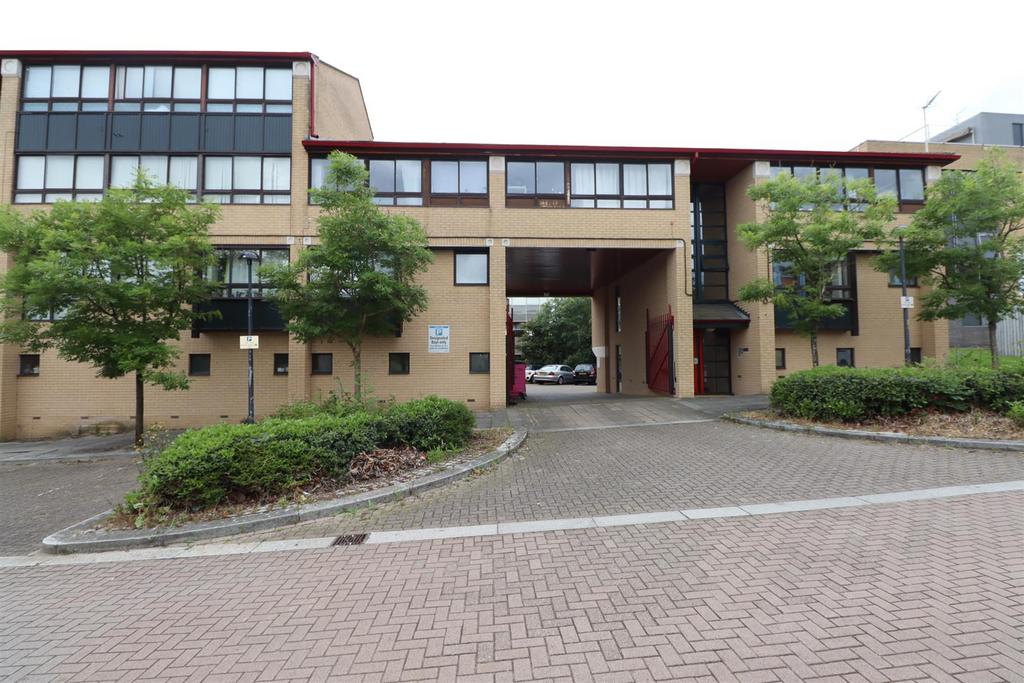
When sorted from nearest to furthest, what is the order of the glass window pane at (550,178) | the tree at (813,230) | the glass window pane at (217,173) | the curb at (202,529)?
the curb at (202,529), the tree at (813,230), the glass window pane at (217,173), the glass window pane at (550,178)

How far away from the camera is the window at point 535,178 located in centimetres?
1634

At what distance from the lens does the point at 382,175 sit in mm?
15992

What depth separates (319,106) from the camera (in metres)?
16.8

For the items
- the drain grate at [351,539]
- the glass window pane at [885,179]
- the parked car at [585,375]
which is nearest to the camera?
the drain grate at [351,539]

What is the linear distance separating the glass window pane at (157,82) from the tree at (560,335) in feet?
114

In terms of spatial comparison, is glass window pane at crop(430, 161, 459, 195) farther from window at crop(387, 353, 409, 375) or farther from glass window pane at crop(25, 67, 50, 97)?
glass window pane at crop(25, 67, 50, 97)

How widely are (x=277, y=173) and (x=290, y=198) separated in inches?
39.5

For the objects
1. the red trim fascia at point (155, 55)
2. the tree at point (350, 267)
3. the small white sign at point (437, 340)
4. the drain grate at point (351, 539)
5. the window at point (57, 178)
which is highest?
the red trim fascia at point (155, 55)

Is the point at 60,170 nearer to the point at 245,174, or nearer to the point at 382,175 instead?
the point at 245,174

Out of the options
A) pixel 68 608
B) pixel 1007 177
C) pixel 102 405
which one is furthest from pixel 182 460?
pixel 1007 177

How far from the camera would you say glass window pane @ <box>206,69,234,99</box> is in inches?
626

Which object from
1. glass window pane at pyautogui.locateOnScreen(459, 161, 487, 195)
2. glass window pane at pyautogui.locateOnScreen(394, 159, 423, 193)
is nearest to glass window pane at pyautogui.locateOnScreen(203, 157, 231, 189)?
glass window pane at pyautogui.locateOnScreen(394, 159, 423, 193)

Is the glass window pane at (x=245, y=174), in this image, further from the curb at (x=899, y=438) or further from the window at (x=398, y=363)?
the curb at (x=899, y=438)

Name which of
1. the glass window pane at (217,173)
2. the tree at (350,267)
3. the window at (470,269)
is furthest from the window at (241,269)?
the window at (470,269)
